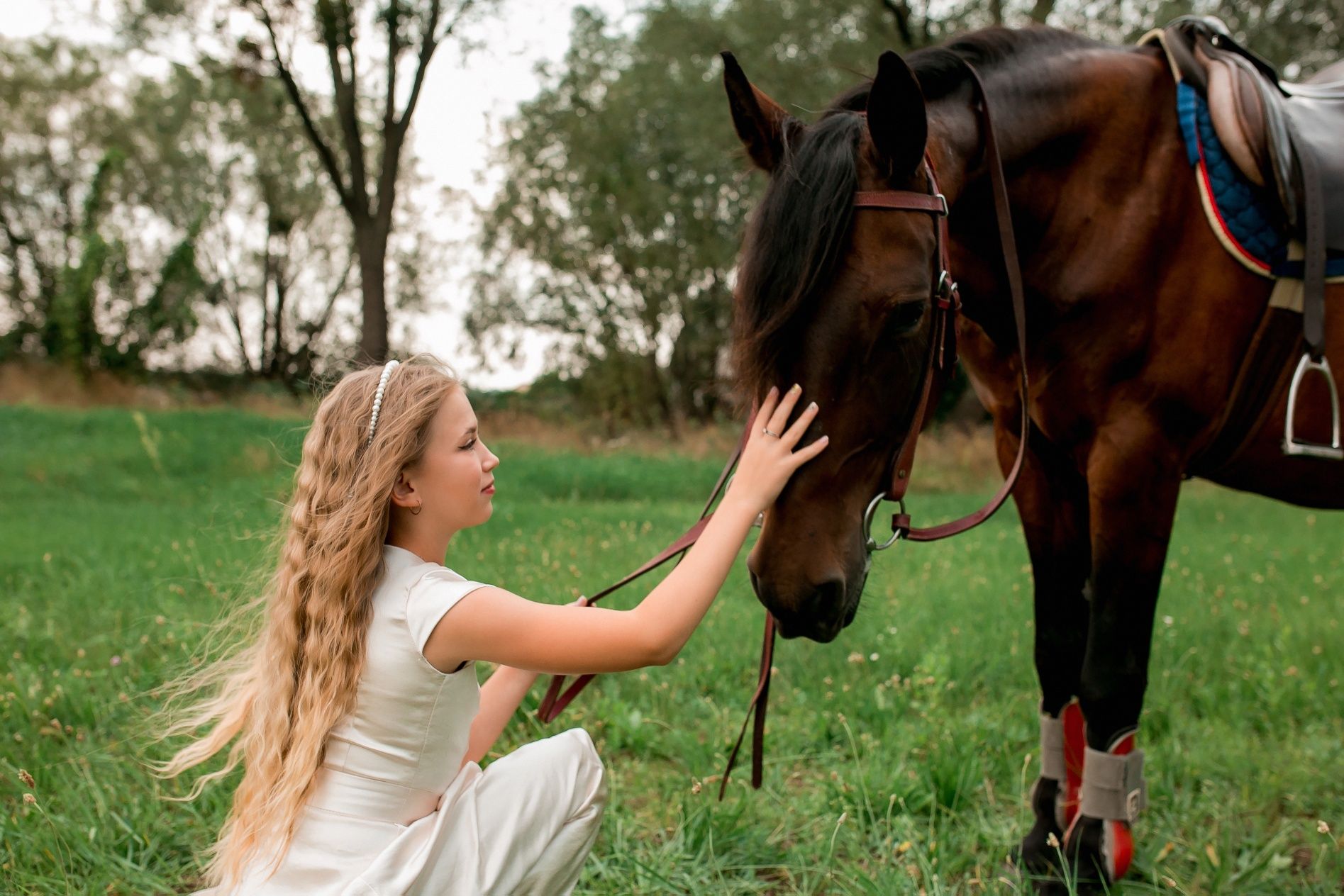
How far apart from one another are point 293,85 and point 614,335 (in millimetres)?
6478

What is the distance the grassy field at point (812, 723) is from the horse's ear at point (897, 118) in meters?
1.40

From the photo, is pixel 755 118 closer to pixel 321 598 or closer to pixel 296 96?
pixel 321 598

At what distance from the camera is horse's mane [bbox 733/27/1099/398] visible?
1.73m

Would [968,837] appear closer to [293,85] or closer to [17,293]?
[293,85]

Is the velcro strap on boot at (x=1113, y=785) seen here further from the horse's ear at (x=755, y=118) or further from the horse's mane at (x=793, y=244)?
the horse's ear at (x=755, y=118)

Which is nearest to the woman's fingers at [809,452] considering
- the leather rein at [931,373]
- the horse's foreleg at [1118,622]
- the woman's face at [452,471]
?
the leather rein at [931,373]

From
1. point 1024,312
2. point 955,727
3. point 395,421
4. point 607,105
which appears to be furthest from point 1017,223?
point 607,105

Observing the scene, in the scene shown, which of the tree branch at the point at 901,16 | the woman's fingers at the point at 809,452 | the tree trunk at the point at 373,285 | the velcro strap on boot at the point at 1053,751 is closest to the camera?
the woman's fingers at the point at 809,452

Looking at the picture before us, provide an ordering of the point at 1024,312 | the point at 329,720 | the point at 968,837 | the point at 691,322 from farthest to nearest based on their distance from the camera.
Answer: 1. the point at 691,322
2. the point at 968,837
3. the point at 1024,312
4. the point at 329,720

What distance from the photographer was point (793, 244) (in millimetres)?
1749

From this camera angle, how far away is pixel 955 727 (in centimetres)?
317

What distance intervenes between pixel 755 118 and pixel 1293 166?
4.19 feet

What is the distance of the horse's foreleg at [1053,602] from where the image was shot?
2549 millimetres

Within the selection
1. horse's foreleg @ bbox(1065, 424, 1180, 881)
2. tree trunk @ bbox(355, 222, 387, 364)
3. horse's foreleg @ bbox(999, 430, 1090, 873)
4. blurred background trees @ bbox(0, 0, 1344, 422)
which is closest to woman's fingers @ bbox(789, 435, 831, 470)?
horse's foreleg @ bbox(1065, 424, 1180, 881)
